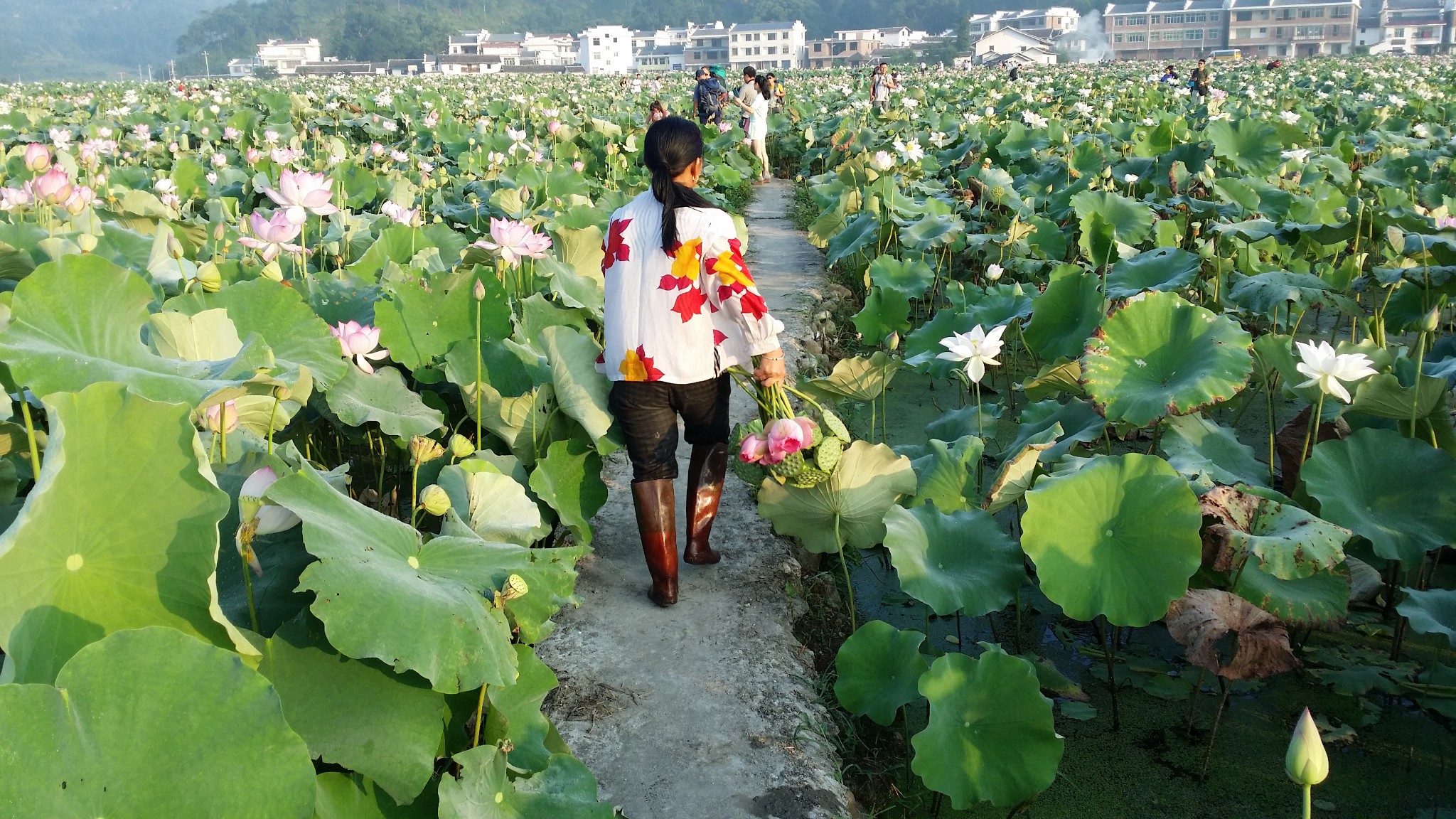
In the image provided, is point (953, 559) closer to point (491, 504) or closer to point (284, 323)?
point (491, 504)

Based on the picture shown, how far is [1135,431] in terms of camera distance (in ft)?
10.7

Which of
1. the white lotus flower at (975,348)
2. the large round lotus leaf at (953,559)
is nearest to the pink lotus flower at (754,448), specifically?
the large round lotus leaf at (953,559)

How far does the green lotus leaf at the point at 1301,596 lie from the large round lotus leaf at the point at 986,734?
0.52 metres

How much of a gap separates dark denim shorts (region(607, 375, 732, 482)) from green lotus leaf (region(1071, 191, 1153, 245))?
2.35 meters

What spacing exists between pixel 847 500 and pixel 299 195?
149 cm

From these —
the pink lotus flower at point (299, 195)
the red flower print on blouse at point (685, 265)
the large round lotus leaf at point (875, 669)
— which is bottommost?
the large round lotus leaf at point (875, 669)

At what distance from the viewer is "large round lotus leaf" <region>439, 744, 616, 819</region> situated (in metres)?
1.38

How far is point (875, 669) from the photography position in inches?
81.1

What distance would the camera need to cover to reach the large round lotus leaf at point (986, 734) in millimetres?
1766

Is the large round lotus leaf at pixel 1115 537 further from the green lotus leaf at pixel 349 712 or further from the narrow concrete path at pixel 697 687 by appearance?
the green lotus leaf at pixel 349 712

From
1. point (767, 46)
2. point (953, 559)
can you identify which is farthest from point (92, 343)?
point (767, 46)

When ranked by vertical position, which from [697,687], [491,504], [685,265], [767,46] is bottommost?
[697,687]

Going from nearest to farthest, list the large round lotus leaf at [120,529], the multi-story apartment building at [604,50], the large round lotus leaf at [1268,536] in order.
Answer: the large round lotus leaf at [120,529], the large round lotus leaf at [1268,536], the multi-story apartment building at [604,50]

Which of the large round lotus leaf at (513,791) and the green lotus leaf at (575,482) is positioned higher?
the green lotus leaf at (575,482)
